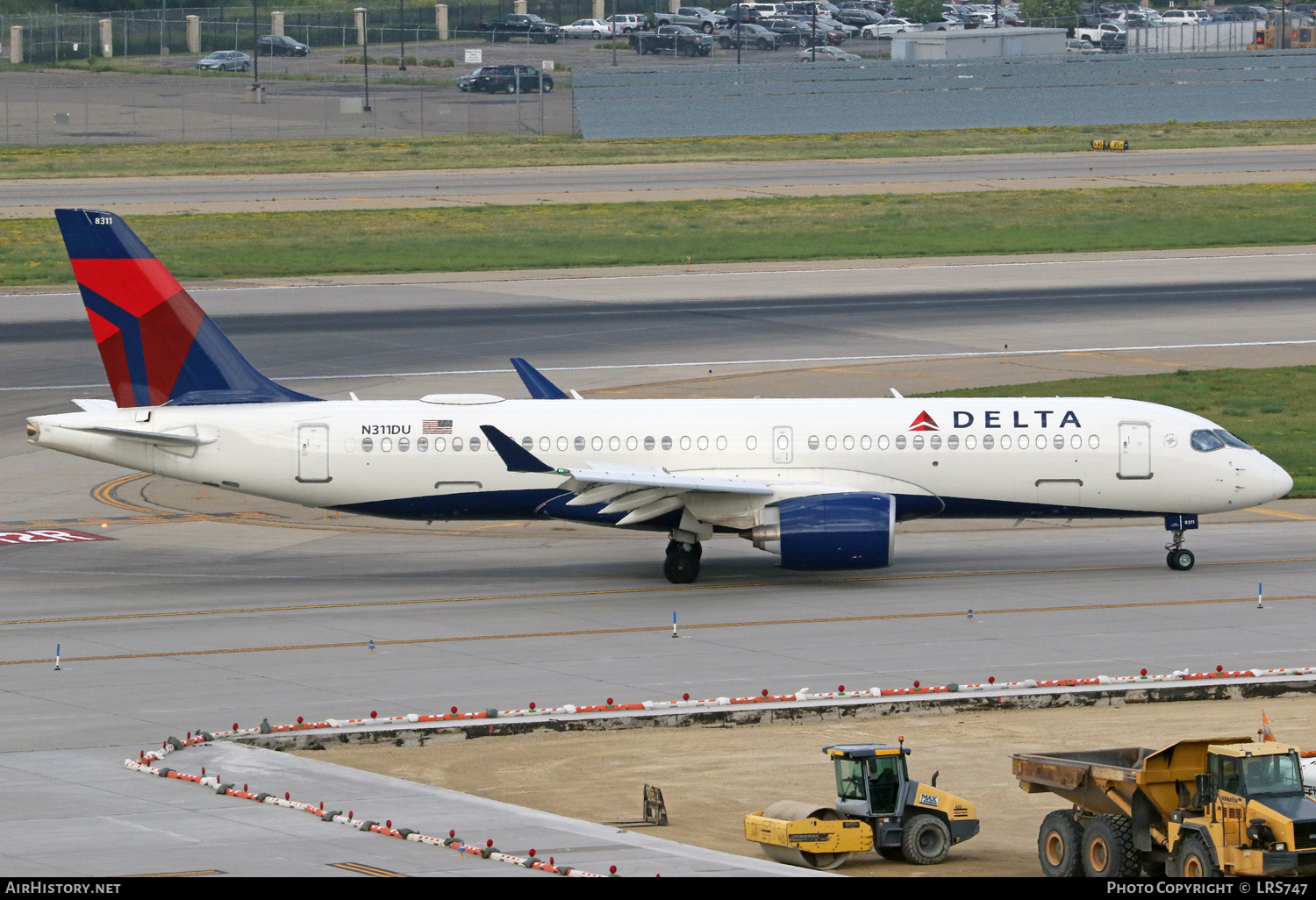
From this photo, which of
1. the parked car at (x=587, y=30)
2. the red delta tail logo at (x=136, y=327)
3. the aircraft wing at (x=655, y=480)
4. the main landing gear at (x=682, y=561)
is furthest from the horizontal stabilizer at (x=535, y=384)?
the parked car at (x=587, y=30)

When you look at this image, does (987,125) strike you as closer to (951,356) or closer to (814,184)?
(814,184)

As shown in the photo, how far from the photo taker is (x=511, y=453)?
38.3m

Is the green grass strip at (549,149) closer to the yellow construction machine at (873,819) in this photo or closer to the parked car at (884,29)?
the parked car at (884,29)

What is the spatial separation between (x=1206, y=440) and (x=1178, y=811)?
823 inches

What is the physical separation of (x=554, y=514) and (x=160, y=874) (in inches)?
810

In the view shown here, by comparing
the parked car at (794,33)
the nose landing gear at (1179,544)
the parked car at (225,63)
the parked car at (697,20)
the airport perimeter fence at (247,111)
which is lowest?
the nose landing gear at (1179,544)

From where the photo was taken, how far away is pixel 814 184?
11438 cm

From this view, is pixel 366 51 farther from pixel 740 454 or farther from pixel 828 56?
pixel 740 454

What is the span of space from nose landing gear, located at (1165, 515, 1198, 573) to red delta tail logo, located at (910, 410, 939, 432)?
18.5 feet

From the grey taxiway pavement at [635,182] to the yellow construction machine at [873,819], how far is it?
83971 mm

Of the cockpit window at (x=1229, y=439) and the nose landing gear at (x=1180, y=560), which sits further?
the nose landing gear at (x=1180, y=560)

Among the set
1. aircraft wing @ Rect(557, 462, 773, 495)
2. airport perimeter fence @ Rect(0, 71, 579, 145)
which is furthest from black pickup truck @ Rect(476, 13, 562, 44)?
aircraft wing @ Rect(557, 462, 773, 495)

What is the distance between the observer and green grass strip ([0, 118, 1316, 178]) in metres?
127

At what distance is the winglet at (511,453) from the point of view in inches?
1503
